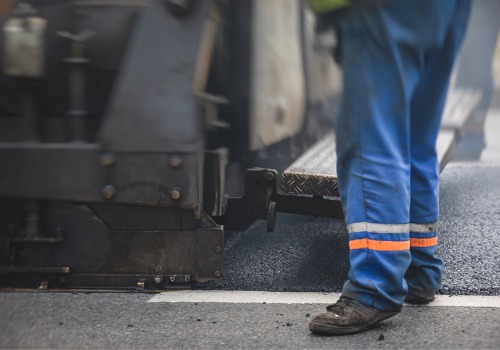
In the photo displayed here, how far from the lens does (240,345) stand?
209 cm

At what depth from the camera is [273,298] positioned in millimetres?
2584

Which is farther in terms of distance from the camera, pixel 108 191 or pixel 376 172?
pixel 108 191

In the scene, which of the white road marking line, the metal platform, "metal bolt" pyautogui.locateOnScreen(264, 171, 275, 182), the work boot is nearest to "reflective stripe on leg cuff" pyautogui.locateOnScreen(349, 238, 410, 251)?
the work boot

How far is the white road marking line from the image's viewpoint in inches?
98.3

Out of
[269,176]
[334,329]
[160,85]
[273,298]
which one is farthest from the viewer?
[269,176]

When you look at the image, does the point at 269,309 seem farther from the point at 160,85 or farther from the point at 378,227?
the point at 160,85

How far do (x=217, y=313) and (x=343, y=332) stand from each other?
1.47ft

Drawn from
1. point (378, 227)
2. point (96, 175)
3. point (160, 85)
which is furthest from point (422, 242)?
point (96, 175)

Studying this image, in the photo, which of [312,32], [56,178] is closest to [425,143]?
[56,178]

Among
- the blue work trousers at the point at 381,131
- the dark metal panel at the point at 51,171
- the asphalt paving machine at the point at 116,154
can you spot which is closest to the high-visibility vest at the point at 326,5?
the blue work trousers at the point at 381,131

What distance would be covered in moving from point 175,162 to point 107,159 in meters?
0.23

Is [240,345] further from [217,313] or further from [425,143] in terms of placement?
[425,143]

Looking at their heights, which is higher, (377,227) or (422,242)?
(377,227)

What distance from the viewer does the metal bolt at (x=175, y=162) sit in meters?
2.43
